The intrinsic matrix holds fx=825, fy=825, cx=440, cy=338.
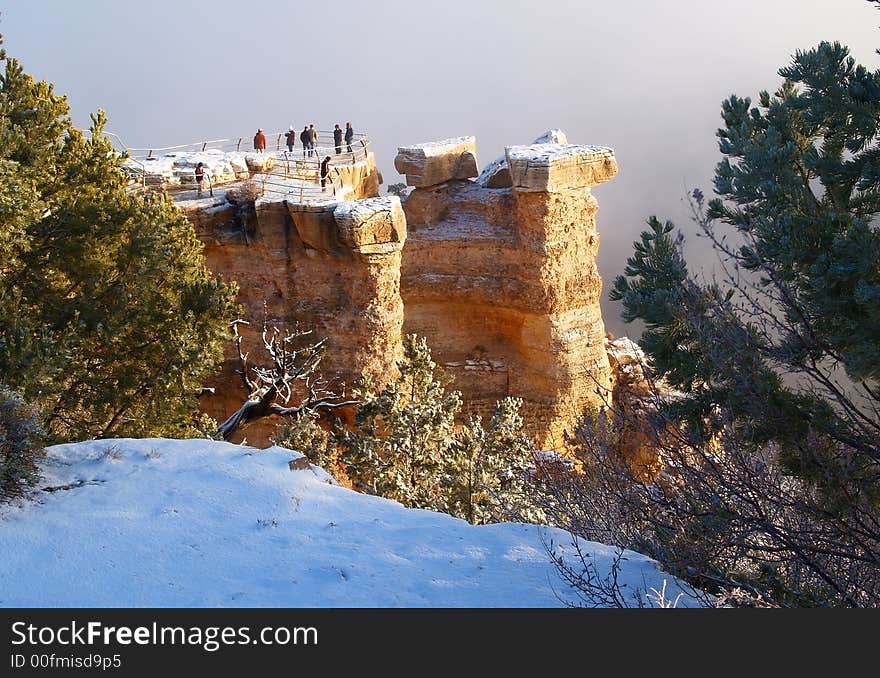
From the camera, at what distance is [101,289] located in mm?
13492

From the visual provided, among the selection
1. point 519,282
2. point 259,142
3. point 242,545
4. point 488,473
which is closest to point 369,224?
point 519,282

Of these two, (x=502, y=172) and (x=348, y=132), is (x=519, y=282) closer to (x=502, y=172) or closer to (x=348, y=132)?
(x=502, y=172)

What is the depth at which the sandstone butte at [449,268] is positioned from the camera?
19703mm

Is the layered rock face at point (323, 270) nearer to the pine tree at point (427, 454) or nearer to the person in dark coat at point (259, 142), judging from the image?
the pine tree at point (427, 454)

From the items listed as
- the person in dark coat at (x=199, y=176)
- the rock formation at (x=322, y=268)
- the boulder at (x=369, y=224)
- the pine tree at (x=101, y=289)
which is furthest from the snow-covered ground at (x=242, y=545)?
the person in dark coat at (x=199, y=176)

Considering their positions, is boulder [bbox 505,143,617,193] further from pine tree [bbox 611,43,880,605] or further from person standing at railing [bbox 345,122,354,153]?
pine tree [bbox 611,43,880,605]

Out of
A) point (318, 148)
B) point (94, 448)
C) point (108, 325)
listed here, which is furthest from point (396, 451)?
point (318, 148)

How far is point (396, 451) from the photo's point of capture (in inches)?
587

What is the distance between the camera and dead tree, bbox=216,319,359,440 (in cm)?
1697

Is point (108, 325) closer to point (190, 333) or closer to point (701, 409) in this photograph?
point (190, 333)

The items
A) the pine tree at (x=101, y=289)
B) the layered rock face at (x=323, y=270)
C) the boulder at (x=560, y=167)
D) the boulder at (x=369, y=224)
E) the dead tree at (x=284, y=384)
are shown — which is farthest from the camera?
the boulder at (x=560, y=167)

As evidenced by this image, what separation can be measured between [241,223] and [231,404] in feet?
15.4

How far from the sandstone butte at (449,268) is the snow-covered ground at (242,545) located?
34.7 ft
